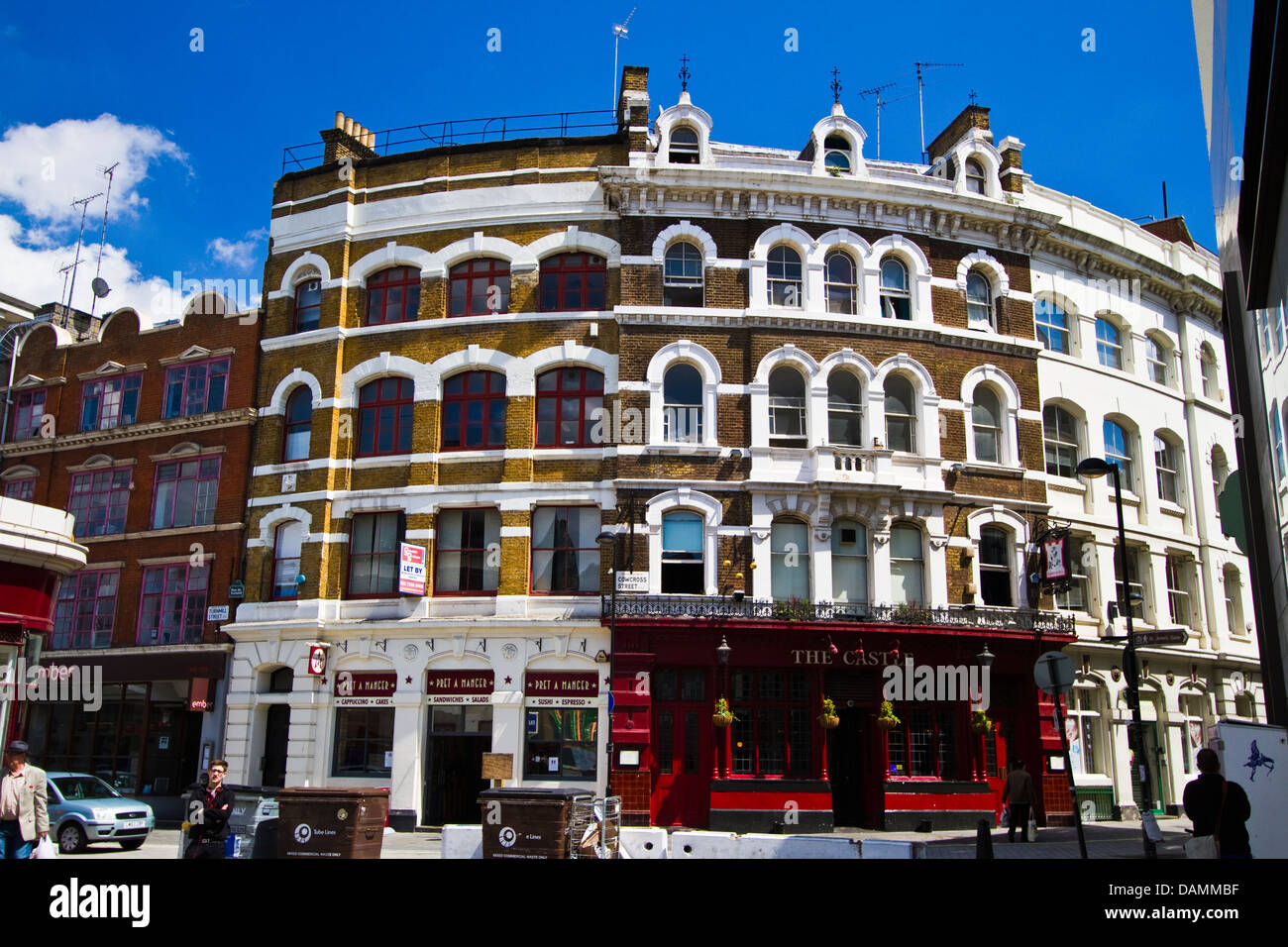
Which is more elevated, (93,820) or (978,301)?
(978,301)

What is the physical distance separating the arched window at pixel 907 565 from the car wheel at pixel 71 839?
60.0 ft

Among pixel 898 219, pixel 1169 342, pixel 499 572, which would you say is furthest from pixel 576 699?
pixel 1169 342

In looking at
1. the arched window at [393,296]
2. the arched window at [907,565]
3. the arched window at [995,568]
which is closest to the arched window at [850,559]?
the arched window at [907,565]

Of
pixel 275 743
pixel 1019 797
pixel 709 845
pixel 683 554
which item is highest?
pixel 683 554

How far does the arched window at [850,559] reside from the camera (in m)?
25.0

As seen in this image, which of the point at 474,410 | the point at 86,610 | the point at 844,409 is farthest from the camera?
the point at 86,610

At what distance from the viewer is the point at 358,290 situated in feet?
92.3

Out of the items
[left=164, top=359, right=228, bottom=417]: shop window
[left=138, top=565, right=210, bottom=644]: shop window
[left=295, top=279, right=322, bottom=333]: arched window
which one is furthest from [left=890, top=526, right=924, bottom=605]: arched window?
[left=164, top=359, right=228, bottom=417]: shop window

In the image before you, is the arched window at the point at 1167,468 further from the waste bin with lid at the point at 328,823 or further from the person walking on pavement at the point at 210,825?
the person walking on pavement at the point at 210,825

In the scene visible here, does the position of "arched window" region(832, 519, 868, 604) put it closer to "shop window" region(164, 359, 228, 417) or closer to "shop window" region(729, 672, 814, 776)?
"shop window" region(729, 672, 814, 776)

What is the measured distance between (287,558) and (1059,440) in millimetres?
21613

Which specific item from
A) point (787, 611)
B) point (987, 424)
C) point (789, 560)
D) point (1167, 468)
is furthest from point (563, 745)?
point (1167, 468)

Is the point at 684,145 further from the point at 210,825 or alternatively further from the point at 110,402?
the point at 210,825

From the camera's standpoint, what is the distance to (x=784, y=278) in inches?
1048
